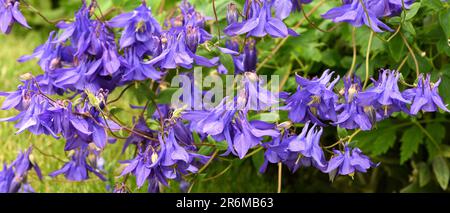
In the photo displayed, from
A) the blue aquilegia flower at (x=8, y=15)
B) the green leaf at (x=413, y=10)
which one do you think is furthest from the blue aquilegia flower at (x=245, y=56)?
the blue aquilegia flower at (x=8, y=15)

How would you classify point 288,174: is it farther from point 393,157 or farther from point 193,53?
point 193,53

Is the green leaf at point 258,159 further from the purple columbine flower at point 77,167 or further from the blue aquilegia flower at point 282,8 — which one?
the blue aquilegia flower at point 282,8

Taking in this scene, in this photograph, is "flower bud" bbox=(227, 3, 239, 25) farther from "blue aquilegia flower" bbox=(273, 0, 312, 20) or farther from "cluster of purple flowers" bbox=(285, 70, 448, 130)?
"cluster of purple flowers" bbox=(285, 70, 448, 130)

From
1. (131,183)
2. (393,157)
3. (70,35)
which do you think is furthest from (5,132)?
(393,157)

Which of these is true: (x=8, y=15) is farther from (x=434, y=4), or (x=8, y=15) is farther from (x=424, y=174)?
(x=424, y=174)

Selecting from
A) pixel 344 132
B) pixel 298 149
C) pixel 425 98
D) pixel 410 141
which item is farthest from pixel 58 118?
pixel 410 141

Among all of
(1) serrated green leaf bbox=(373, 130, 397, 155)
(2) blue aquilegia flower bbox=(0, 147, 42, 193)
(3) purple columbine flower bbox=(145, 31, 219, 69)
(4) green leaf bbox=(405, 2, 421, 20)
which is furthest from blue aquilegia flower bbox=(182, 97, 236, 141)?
(1) serrated green leaf bbox=(373, 130, 397, 155)

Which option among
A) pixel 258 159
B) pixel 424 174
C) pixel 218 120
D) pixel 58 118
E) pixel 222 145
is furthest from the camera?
pixel 424 174
